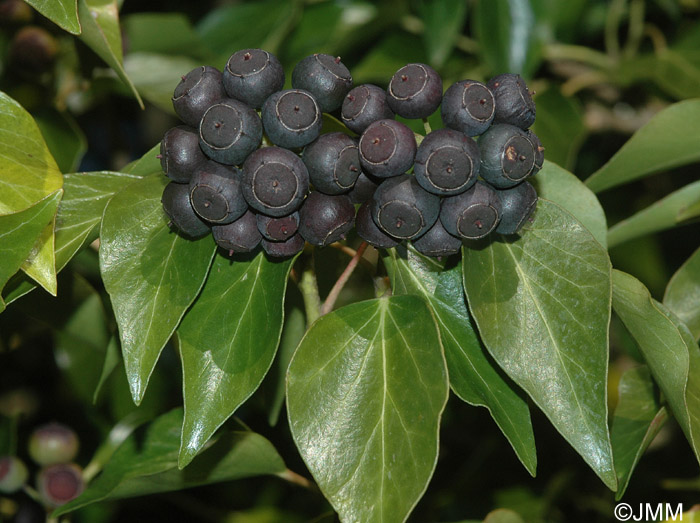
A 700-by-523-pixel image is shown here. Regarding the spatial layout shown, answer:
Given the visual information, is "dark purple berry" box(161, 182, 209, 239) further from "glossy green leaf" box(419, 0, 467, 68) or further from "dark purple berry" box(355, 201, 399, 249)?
"glossy green leaf" box(419, 0, 467, 68)

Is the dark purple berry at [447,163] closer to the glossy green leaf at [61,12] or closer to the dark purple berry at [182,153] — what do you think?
the dark purple berry at [182,153]

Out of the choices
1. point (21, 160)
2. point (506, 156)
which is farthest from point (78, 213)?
point (506, 156)

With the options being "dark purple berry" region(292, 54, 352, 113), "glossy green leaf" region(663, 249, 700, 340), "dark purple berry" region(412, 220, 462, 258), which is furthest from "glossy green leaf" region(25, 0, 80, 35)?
"glossy green leaf" region(663, 249, 700, 340)

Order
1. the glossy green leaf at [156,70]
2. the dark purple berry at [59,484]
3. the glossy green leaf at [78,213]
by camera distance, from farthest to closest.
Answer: the glossy green leaf at [156,70] < the dark purple berry at [59,484] < the glossy green leaf at [78,213]

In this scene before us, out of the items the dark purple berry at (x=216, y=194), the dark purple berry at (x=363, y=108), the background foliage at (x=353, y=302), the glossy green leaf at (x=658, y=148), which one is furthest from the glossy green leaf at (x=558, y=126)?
the dark purple berry at (x=216, y=194)

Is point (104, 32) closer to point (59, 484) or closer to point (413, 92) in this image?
point (413, 92)

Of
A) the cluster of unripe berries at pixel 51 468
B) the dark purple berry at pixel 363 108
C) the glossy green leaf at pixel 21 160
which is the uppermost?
the dark purple berry at pixel 363 108
